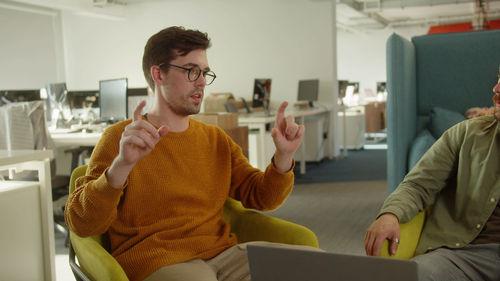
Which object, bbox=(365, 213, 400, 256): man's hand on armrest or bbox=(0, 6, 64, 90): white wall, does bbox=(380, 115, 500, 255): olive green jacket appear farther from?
bbox=(0, 6, 64, 90): white wall

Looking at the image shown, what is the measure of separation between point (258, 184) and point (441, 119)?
173 centimetres

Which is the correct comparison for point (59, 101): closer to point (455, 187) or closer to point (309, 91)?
point (309, 91)

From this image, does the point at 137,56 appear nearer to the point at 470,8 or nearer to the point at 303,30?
the point at 303,30

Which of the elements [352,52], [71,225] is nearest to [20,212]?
[71,225]

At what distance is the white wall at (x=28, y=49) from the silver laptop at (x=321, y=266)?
28.7 ft

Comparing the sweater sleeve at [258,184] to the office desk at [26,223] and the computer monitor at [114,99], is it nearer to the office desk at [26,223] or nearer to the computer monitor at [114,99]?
the office desk at [26,223]

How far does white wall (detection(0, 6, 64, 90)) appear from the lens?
8.71 meters

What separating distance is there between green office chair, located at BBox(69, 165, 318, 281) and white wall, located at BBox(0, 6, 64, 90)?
26.3 ft

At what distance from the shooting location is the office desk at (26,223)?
2.19 meters

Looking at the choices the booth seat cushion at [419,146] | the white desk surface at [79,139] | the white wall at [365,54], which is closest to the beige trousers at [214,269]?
the booth seat cushion at [419,146]

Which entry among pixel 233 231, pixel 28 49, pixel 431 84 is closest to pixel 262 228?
pixel 233 231

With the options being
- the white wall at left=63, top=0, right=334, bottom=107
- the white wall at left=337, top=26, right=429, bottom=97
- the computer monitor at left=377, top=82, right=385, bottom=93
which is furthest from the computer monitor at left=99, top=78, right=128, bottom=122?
the white wall at left=337, top=26, right=429, bottom=97

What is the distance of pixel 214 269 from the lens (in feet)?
5.00

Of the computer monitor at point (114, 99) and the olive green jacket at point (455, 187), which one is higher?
the computer monitor at point (114, 99)
